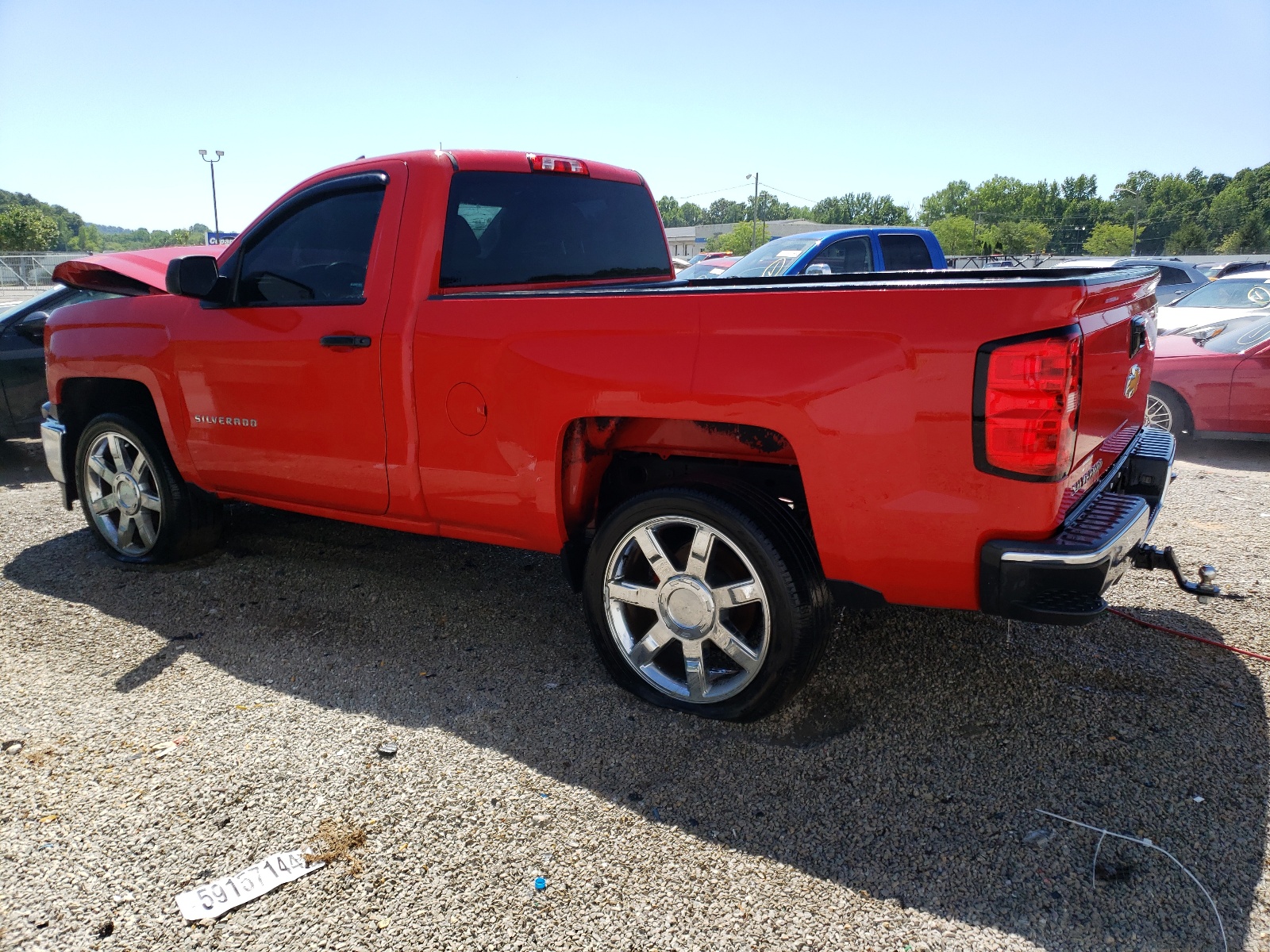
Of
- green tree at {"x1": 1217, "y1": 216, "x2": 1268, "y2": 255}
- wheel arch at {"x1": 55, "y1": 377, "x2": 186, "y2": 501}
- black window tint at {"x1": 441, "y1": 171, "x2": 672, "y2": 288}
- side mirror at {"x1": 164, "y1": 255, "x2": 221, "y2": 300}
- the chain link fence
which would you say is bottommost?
wheel arch at {"x1": 55, "y1": 377, "x2": 186, "y2": 501}

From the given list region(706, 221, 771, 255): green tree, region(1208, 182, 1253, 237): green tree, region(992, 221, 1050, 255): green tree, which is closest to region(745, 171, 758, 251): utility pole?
region(706, 221, 771, 255): green tree

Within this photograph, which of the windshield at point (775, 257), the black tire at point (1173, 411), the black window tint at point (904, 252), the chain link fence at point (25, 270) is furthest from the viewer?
→ the chain link fence at point (25, 270)

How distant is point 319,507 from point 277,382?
0.59m

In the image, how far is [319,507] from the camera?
13.4ft

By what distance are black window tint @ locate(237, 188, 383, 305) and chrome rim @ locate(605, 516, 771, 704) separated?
160 cm

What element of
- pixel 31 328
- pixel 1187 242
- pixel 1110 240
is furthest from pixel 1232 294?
pixel 1110 240

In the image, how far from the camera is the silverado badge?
3098 mm

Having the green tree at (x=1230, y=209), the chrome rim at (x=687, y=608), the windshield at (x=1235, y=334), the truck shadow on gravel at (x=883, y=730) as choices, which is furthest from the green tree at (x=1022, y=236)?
the chrome rim at (x=687, y=608)

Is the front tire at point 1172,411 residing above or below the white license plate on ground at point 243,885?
above

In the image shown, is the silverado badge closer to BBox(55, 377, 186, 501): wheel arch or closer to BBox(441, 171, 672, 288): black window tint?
BBox(441, 171, 672, 288): black window tint

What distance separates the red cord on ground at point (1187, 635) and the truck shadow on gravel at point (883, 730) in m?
0.05

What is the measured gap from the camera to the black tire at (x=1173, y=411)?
7352 mm

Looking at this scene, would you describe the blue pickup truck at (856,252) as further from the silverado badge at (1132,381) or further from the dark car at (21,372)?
the dark car at (21,372)

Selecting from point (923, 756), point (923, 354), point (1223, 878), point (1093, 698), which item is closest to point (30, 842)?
point (923, 756)
